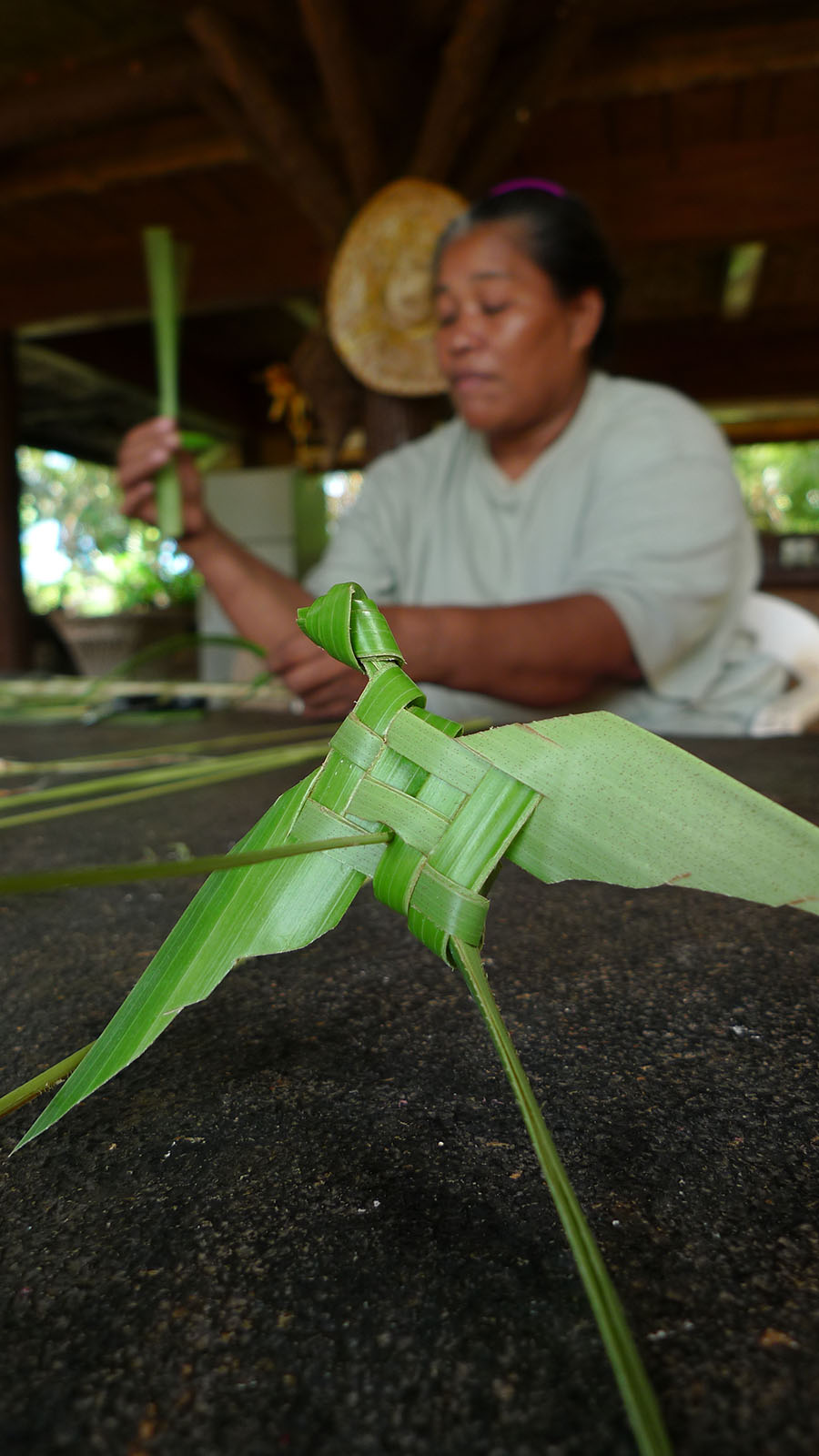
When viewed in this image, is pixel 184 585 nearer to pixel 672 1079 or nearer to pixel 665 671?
pixel 665 671

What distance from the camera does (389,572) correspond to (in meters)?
1.36

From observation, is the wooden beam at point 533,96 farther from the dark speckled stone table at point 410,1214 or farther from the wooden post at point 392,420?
the dark speckled stone table at point 410,1214

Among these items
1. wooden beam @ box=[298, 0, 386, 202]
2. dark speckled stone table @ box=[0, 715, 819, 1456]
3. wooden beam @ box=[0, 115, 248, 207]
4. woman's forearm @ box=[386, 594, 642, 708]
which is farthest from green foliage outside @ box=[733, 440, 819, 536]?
dark speckled stone table @ box=[0, 715, 819, 1456]

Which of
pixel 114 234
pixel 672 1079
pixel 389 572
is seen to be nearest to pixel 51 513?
pixel 114 234

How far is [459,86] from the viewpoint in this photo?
164cm

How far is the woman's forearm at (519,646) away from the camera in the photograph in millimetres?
820

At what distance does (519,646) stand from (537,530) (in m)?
0.38

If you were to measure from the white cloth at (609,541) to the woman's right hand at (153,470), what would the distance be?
0.24m

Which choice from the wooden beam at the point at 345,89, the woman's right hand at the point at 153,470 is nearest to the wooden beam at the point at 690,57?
the wooden beam at the point at 345,89

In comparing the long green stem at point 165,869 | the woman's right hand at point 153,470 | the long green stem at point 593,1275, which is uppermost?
the woman's right hand at point 153,470

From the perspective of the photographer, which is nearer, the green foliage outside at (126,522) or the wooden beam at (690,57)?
the wooden beam at (690,57)

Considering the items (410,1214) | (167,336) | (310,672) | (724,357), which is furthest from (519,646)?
(724,357)

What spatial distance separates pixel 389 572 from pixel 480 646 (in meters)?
0.54

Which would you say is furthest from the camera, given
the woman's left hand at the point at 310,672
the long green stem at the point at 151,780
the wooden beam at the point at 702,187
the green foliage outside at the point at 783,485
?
the green foliage outside at the point at 783,485
